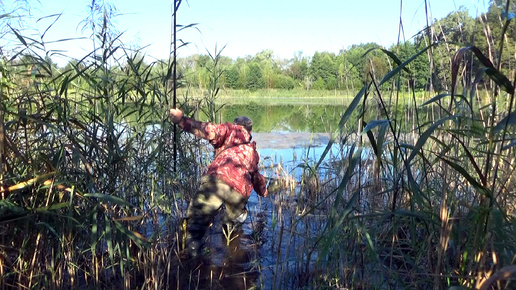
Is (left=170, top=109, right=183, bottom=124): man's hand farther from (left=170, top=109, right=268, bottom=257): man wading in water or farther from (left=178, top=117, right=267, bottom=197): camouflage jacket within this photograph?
(left=178, top=117, right=267, bottom=197): camouflage jacket

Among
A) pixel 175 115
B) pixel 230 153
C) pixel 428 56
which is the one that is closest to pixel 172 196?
pixel 230 153

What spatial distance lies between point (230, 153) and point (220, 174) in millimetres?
230

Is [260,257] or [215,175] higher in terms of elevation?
[215,175]

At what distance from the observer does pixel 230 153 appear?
4086mm

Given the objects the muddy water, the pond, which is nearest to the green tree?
the pond

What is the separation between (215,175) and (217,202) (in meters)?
0.23

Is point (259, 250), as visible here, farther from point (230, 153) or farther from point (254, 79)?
point (254, 79)

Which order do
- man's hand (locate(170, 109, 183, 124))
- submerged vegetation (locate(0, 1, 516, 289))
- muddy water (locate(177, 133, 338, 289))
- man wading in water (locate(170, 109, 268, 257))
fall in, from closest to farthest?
submerged vegetation (locate(0, 1, 516, 289)), muddy water (locate(177, 133, 338, 289)), man's hand (locate(170, 109, 183, 124)), man wading in water (locate(170, 109, 268, 257))

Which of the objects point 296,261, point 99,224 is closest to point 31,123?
point 99,224

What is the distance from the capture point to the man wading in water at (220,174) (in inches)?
152

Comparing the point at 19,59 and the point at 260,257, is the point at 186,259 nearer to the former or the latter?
the point at 260,257

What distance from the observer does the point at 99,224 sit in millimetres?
3037

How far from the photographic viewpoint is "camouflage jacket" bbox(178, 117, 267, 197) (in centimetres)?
397

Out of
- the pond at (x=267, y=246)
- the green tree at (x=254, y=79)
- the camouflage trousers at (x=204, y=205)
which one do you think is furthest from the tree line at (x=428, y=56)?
the green tree at (x=254, y=79)
